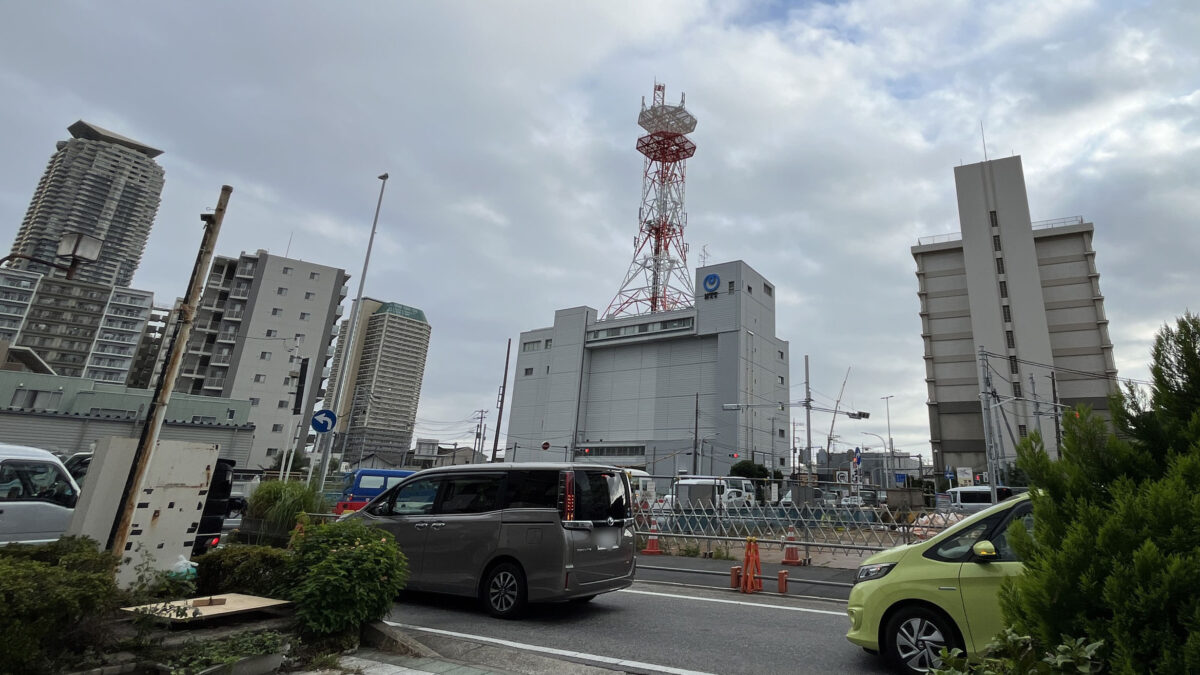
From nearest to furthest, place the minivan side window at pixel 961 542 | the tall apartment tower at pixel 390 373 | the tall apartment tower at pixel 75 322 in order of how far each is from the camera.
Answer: the minivan side window at pixel 961 542, the tall apartment tower at pixel 75 322, the tall apartment tower at pixel 390 373

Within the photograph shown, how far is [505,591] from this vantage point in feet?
25.8

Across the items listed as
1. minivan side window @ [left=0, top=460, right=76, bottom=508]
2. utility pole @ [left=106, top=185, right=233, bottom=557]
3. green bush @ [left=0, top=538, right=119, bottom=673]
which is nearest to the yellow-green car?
green bush @ [left=0, top=538, right=119, bottom=673]

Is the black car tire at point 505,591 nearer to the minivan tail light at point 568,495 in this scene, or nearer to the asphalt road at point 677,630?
the asphalt road at point 677,630

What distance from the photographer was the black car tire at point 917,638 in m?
5.25

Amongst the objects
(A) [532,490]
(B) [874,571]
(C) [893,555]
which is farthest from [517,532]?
(C) [893,555]

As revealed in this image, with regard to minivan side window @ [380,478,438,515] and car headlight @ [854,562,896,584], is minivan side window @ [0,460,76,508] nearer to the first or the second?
minivan side window @ [380,478,438,515]

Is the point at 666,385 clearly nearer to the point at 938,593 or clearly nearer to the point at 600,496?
the point at 600,496

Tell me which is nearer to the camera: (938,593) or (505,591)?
(938,593)

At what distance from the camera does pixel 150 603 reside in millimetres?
5145

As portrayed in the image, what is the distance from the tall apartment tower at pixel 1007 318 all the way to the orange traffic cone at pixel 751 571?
59.7 metres

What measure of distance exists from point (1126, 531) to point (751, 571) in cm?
877

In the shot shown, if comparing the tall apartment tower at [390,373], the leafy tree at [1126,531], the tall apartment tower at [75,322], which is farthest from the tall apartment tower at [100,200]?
the leafy tree at [1126,531]

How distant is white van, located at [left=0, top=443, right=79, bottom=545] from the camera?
9.05 m

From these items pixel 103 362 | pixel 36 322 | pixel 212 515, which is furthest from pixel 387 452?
pixel 212 515
